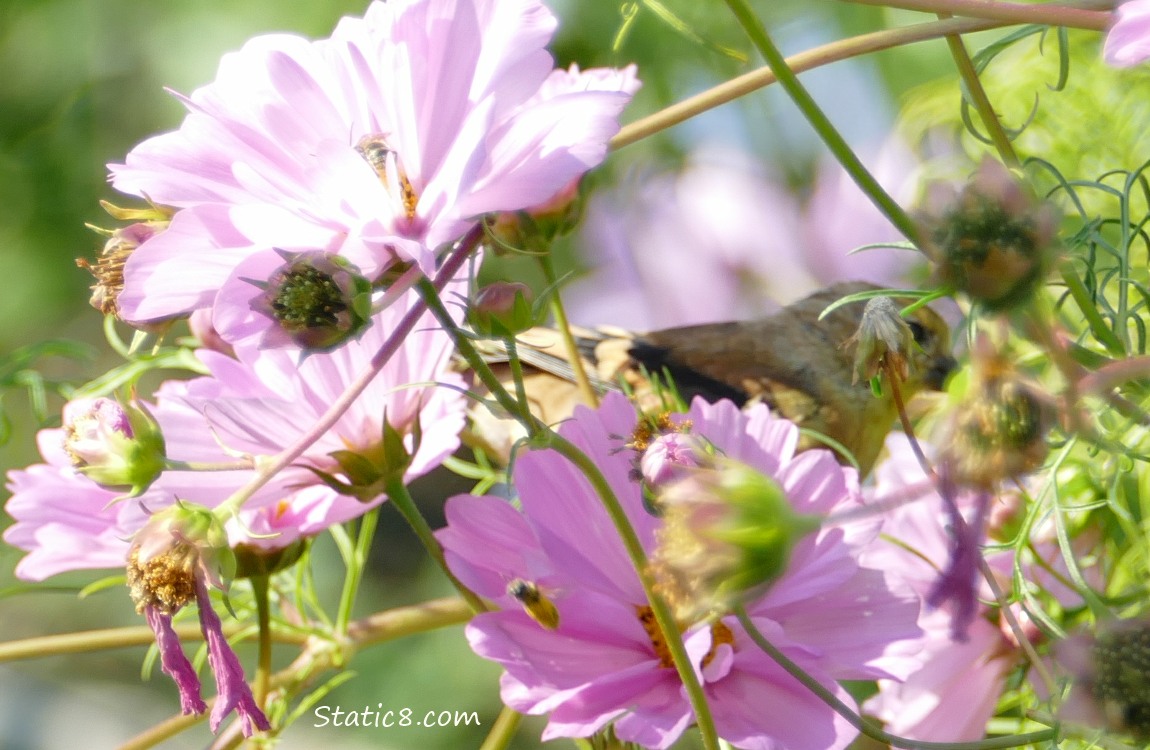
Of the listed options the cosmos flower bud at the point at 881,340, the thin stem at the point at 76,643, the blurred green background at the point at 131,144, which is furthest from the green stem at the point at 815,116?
the blurred green background at the point at 131,144

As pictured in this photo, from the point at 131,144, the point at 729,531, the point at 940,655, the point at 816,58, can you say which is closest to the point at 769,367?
the point at 940,655

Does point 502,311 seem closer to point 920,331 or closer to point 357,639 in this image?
point 357,639

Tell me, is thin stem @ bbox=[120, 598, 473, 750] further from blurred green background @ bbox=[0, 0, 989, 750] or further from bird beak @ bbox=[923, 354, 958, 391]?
blurred green background @ bbox=[0, 0, 989, 750]

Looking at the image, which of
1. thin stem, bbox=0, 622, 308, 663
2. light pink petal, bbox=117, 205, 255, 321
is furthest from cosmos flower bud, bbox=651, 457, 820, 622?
thin stem, bbox=0, 622, 308, 663

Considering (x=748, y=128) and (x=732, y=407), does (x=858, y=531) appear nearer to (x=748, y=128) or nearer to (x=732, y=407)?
(x=732, y=407)

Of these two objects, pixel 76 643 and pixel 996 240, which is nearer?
pixel 996 240
